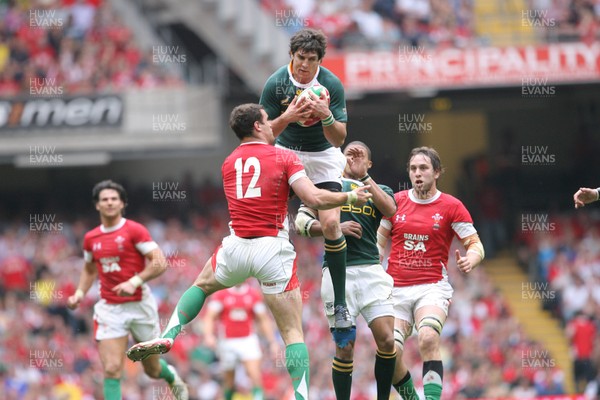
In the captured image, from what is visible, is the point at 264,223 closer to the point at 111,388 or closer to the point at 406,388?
the point at 406,388

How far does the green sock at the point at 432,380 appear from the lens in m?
10.7

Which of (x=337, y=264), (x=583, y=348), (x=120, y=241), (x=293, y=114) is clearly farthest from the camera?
(x=583, y=348)

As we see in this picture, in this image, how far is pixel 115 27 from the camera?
2514cm

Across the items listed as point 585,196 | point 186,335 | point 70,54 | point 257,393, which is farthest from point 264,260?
point 70,54

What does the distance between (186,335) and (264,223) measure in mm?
10797

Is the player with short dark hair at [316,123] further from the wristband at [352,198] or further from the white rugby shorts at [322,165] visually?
the wristband at [352,198]

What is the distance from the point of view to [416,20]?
23.3m

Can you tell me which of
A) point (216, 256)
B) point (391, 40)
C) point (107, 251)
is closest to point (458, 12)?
point (391, 40)

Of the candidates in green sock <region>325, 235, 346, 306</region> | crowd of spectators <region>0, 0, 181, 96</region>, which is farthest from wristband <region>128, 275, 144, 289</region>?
crowd of spectators <region>0, 0, 181, 96</region>

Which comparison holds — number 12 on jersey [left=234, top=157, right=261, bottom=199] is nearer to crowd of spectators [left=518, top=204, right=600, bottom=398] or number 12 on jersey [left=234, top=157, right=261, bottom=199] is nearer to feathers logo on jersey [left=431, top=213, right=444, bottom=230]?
feathers logo on jersey [left=431, top=213, right=444, bottom=230]

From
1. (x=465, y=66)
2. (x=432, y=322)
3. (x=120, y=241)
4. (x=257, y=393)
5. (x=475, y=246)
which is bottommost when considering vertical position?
(x=257, y=393)

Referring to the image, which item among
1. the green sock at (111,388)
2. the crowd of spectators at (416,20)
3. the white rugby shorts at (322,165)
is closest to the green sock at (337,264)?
the white rugby shorts at (322,165)

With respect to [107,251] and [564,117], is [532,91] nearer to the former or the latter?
[564,117]

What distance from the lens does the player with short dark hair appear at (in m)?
9.87
